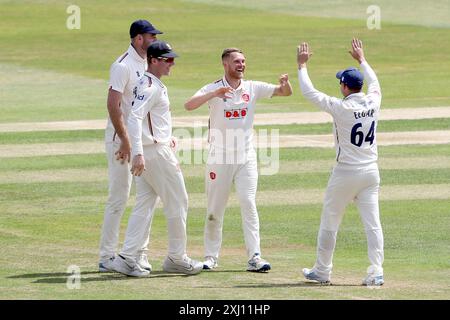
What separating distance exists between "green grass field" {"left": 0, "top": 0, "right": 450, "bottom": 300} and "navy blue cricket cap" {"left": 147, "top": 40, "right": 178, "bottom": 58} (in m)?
2.16

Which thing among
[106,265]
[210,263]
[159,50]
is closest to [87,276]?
[106,265]

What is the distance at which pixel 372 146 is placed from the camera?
37.3ft

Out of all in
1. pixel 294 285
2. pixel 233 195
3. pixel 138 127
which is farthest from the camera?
pixel 233 195

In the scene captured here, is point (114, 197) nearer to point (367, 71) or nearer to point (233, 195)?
point (367, 71)

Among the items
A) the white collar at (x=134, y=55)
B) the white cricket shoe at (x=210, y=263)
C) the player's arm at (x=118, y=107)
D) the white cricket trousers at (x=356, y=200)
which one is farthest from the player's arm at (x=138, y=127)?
the white cricket trousers at (x=356, y=200)

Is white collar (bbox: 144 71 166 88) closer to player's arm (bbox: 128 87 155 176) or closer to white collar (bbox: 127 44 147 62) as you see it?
player's arm (bbox: 128 87 155 176)

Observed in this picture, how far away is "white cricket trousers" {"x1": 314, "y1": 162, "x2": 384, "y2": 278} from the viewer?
11.3 meters

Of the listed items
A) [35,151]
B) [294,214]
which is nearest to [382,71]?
[35,151]

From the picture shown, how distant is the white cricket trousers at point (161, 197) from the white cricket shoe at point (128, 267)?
0.05 m

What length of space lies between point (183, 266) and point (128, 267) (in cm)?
55

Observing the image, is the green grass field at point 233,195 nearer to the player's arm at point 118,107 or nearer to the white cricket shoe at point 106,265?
the white cricket shoe at point 106,265

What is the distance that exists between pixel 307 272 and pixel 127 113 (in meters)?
2.51

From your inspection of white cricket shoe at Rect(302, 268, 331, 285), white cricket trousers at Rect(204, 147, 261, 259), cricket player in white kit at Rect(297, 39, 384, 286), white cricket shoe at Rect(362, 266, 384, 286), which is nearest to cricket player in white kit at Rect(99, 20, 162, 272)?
white cricket trousers at Rect(204, 147, 261, 259)

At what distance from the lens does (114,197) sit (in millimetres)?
12359
